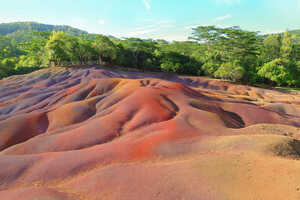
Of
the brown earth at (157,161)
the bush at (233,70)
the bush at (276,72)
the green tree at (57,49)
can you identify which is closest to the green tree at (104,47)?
the green tree at (57,49)

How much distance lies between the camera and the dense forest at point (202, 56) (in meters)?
42.5

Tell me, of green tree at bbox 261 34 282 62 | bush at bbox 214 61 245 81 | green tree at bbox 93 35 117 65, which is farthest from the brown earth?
green tree at bbox 261 34 282 62

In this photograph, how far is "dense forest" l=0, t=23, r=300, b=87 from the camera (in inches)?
1672

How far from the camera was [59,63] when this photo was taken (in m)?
50.0

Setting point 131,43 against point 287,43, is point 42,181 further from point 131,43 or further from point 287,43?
point 287,43

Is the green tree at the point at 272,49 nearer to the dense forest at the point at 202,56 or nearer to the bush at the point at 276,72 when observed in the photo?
the dense forest at the point at 202,56

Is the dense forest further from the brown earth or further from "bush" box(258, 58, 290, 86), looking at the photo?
the brown earth

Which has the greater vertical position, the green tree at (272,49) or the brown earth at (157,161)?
the green tree at (272,49)

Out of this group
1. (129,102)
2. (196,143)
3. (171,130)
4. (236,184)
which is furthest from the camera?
(129,102)

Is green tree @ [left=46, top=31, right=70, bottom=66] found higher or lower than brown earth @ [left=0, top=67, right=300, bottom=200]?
higher

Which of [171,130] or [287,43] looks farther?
[287,43]

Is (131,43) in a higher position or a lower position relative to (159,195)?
higher

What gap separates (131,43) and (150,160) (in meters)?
54.3

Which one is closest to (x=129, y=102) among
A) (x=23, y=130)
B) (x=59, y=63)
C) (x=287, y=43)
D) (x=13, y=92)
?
(x=23, y=130)
